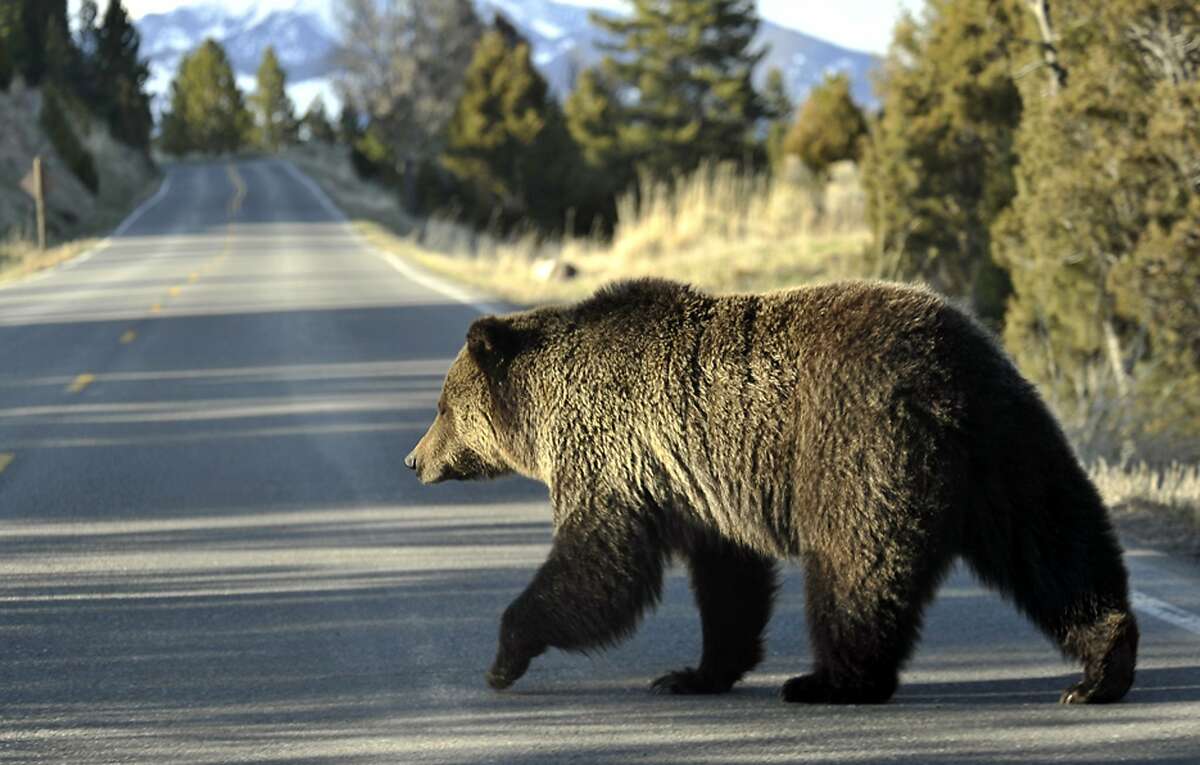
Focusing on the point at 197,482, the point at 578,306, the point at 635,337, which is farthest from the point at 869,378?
the point at 197,482

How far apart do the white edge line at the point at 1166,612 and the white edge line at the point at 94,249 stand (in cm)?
2720

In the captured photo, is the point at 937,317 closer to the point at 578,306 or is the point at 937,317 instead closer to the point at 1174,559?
the point at 578,306

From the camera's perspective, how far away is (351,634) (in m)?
6.46

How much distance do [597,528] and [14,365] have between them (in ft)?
44.4

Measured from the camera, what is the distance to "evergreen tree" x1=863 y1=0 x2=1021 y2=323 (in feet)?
69.5

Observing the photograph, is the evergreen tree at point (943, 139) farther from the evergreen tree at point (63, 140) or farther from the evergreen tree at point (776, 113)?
the evergreen tree at point (63, 140)

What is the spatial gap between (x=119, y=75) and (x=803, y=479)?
9274 centimetres

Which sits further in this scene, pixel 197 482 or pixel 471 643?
pixel 197 482

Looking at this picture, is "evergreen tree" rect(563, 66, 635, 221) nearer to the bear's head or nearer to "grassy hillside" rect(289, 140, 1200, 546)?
"grassy hillside" rect(289, 140, 1200, 546)

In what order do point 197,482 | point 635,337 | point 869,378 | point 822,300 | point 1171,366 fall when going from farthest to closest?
point 1171,366, point 197,482, point 635,337, point 822,300, point 869,378

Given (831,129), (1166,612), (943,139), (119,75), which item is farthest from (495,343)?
(119,75)

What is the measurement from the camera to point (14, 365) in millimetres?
17234

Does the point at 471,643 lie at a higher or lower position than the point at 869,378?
lower

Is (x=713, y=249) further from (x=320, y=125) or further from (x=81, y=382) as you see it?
(x=320, y=125)
